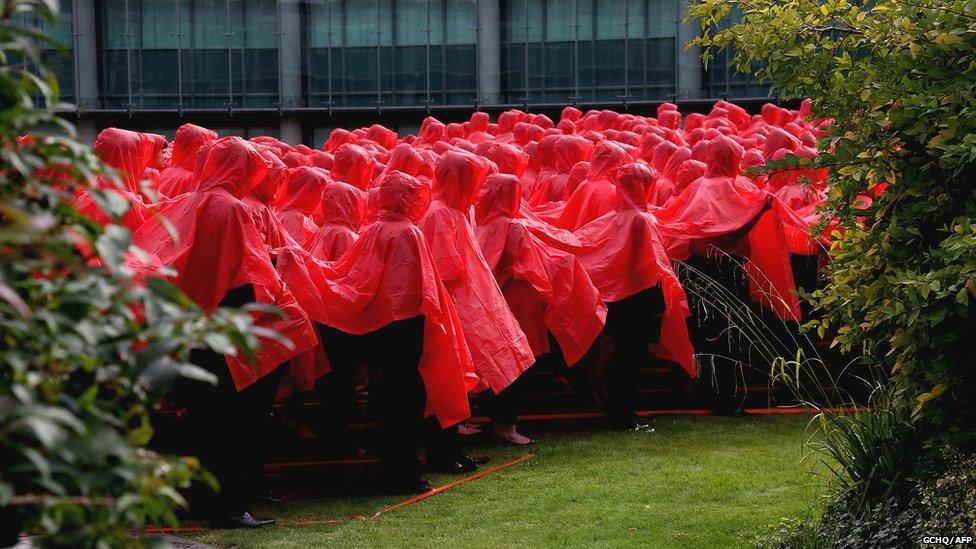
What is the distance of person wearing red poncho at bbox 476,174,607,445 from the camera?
976 centimetres

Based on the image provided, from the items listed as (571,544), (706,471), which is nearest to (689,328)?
(706,471)

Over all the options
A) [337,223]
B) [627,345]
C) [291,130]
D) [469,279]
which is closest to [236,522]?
[469,279]

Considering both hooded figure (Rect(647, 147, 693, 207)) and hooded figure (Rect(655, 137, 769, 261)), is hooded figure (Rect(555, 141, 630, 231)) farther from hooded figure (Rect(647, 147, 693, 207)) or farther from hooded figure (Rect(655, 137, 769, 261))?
hooded figure (Rect(647, 147, 693, 207))

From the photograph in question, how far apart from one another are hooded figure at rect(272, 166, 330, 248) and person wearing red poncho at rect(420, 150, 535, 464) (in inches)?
61.9

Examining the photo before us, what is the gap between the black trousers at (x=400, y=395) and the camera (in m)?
8.30

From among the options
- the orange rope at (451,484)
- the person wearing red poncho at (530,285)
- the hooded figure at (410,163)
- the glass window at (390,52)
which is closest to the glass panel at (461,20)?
the glass window at (390,52)

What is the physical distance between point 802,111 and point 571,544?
597 inches

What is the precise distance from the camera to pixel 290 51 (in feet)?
89.7

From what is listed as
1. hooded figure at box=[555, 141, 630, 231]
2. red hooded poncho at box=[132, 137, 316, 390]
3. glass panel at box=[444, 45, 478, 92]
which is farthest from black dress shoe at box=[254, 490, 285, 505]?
glass panel at box=[444, 45, 478, 92]

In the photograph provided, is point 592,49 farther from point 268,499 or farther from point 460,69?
point 268,499

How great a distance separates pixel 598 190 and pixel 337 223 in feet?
10.5

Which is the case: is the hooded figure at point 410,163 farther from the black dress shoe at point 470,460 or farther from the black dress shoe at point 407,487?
the black dress shoe at point 407,487

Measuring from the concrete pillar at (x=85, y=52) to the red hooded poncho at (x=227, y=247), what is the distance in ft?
66.2

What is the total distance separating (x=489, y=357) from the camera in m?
8.98
